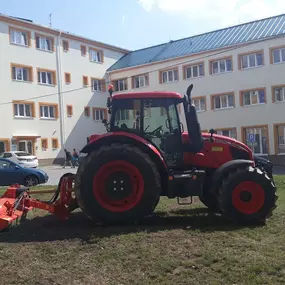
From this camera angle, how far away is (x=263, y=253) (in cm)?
607

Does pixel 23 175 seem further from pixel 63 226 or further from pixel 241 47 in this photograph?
pixel 241 47

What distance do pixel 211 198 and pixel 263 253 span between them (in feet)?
11.0

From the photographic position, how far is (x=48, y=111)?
4125cm

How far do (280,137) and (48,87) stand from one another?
21.7 m

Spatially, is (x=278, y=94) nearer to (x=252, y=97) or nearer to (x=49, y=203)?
(x=252, y=97)

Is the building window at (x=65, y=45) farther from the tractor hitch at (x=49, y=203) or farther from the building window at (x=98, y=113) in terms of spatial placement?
the tractor hitch at (x=49, y=203)

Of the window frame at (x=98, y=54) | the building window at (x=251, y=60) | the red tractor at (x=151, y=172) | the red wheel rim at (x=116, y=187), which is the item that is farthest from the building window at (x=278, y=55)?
the red wheel rim at (x=116, y=187)

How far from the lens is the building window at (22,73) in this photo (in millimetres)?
38188

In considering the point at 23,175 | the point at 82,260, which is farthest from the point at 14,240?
the point at 23,175

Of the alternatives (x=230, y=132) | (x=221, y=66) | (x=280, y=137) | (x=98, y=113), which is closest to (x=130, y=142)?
(x=280, y=137)

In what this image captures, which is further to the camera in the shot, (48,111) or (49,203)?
(48,111)

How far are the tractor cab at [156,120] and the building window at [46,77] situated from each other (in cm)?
3350

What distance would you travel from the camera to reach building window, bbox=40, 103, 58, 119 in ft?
133

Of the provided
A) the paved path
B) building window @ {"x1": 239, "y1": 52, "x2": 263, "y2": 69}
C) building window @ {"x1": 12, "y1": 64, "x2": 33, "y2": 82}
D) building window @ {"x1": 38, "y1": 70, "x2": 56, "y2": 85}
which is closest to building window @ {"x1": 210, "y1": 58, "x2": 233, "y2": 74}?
building window @ {"x1": 239, "y1": 52, "x2": 263, "y2": 69}
